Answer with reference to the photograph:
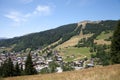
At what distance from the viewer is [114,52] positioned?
44.2 m

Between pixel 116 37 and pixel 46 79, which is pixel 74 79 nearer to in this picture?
pixel 46 79

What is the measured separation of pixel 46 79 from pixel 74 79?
2710 millimetres

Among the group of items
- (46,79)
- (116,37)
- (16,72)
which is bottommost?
(16,72)

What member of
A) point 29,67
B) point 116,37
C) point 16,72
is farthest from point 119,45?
point 16,72

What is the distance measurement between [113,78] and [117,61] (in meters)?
29.5

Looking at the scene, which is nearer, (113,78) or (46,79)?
(113,78)

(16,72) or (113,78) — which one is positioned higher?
(113,78)

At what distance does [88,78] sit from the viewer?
15.0 metres

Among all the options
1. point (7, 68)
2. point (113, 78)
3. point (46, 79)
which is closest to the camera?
point (113, 78)

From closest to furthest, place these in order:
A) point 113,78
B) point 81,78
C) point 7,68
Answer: point 113,78 → point 81,78 → point 7,68

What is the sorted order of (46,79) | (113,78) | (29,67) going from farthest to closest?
(29,67), (46,79), (113,78)

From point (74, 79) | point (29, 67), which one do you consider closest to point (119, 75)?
point (74, 79)

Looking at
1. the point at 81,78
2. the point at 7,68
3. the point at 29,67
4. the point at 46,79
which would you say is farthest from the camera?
the point at 7,68

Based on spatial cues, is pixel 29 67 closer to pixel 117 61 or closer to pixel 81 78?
pixel 117 61
